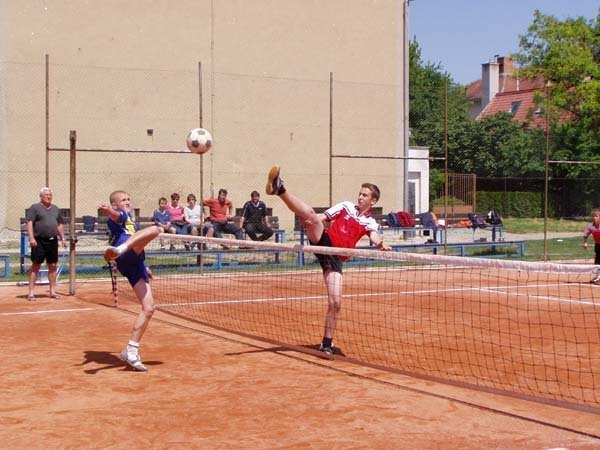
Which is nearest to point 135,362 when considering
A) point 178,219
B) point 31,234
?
point 31,234

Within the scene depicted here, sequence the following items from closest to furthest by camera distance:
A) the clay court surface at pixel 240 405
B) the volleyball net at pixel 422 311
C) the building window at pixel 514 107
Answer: the clay court surface at pixel 240 405, the volleyball net at pixel 422 311, the building window at pixel 514 107

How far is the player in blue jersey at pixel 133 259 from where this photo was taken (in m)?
9.50

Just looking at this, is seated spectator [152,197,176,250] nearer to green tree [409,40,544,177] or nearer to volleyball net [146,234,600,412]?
volleyball net [146,234,600,412]

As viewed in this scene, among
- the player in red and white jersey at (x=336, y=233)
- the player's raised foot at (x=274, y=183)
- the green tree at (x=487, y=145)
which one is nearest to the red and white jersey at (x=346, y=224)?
the player in red and white jersey at (x=336, y=233)

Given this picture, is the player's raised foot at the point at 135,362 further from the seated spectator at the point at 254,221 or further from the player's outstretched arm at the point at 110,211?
the seated spectator at the point at 254,221

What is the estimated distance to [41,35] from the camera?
27906 millimetres

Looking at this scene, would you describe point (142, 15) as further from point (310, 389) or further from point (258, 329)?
point (310, 389)

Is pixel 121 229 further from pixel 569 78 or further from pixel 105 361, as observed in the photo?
pixel 569 78

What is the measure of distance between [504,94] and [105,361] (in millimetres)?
62666

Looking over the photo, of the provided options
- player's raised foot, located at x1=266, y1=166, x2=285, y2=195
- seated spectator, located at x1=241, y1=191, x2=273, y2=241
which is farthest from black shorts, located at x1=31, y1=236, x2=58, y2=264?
player's raised foot, located at x1=266, y1=166, x2=285, y2=195

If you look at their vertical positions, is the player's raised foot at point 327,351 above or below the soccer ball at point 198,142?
below

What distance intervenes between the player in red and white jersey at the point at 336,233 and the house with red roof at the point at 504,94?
131 feet

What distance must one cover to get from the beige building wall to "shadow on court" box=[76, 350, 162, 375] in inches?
686

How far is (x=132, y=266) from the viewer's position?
982 centimetres
